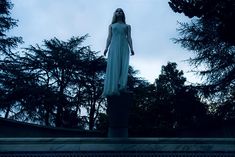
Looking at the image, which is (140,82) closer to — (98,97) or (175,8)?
(98,97)

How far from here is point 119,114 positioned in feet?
29.3

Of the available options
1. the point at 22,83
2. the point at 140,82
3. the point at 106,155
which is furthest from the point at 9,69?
the point at 106,155

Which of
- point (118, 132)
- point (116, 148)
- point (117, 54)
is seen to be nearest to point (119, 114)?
point (118, 132)

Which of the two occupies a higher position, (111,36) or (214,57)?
(214,57)

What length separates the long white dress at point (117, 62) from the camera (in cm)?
911

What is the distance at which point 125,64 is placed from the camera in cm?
948

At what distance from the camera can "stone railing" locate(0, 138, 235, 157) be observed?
7.66m

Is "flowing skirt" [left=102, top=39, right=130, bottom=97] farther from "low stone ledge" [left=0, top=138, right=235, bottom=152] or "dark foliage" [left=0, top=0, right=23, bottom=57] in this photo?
"dark foliage" [left=0, top=0, right=23, bottom=57]

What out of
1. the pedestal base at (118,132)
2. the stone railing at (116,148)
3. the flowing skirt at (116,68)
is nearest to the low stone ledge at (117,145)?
the stone railing at (116,148)

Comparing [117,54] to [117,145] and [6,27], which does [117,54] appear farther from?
[6,27]

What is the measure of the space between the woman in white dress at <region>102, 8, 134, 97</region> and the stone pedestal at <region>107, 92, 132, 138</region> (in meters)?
0.16

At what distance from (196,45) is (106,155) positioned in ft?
46.1

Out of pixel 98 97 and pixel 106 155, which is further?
pixel 98 97

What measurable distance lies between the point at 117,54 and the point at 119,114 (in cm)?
156
